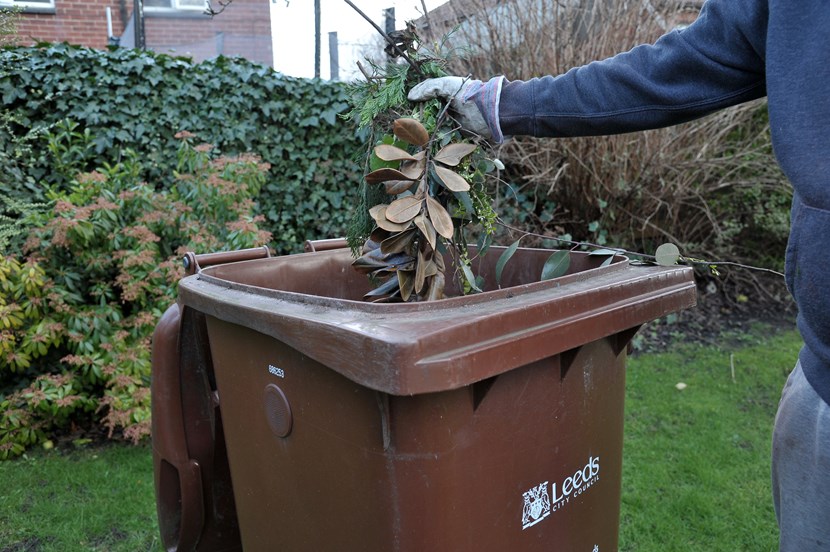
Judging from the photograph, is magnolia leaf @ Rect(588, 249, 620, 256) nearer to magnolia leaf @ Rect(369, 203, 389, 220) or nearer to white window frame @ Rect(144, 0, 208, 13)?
magnolia leaf @ Rect(369, 203, 389, 220)

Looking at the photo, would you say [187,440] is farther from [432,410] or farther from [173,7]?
[173,7]

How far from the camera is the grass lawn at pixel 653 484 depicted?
286 cm

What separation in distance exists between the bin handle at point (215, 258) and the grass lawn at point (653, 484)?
1.51 meters

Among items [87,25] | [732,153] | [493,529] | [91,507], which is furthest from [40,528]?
[87,25]

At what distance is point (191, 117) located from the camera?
197 inches

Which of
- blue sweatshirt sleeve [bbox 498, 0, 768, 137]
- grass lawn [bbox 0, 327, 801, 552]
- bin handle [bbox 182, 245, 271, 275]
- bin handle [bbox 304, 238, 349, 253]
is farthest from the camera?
grass lawn [bbox 0, 327, 801, 552]

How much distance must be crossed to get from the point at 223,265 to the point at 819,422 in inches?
65.7

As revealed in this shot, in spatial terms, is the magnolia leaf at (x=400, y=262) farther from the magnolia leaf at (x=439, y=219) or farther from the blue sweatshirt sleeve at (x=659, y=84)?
the blue sweatshirt sleeve at (x=659, y=84)

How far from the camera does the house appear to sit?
690 centimetres

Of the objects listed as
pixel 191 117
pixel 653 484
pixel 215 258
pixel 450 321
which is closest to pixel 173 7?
pixel 191 117

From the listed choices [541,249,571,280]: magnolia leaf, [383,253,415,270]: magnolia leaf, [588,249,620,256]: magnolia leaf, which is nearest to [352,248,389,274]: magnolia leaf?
[383,253,415,270]: magnolia leaf

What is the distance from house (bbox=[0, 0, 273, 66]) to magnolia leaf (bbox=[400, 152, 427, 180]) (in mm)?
5512

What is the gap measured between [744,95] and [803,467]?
0.84 meters

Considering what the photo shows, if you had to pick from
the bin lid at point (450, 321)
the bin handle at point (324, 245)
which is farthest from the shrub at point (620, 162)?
the bin lid at point (450, 321)
